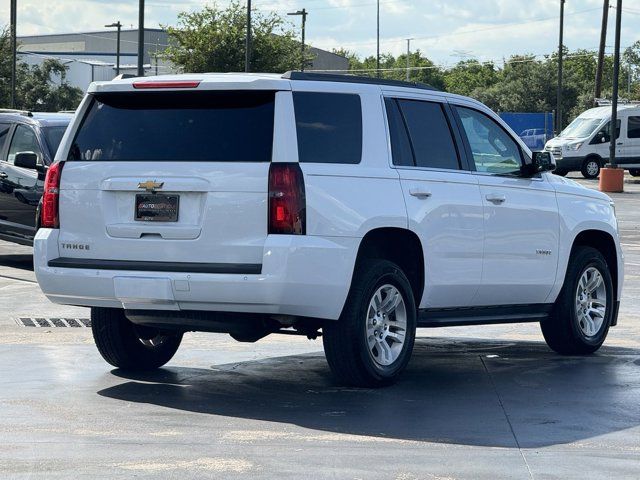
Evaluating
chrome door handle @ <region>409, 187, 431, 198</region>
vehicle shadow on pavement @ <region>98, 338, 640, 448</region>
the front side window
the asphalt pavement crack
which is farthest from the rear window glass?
the front side window

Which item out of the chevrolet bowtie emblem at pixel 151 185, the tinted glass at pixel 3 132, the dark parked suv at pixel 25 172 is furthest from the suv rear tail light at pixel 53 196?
the tinted glass at pixel 3 132

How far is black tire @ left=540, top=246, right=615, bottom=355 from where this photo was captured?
10.9m

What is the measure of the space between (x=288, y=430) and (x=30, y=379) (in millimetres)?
2390

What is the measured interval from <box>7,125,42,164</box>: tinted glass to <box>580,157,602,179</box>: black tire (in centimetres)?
3318

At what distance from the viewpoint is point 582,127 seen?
49.8m

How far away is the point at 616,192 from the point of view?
42.0m

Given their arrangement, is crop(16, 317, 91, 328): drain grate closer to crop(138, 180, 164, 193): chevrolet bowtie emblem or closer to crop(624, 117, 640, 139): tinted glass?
crop(138, 180, 164, 193): chevrolet bowtie emblem

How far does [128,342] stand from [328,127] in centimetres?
212

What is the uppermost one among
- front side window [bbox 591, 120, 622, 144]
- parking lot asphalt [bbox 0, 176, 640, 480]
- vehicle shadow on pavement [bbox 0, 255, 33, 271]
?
front side window [bbox 591, 120, 622, 144]

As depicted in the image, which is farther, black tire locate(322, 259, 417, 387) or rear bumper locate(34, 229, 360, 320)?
black tire locate(322, 259, 417, 387)

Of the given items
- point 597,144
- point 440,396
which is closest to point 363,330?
point 440,396

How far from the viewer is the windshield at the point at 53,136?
Answer: 57.6 feet

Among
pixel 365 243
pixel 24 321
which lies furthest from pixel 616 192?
pixel 365 243

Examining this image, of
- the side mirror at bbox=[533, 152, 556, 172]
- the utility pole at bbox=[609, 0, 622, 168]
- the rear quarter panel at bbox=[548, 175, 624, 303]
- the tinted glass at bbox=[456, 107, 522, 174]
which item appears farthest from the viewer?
the utility pole at bbox=[609, 0, 622, 168]
